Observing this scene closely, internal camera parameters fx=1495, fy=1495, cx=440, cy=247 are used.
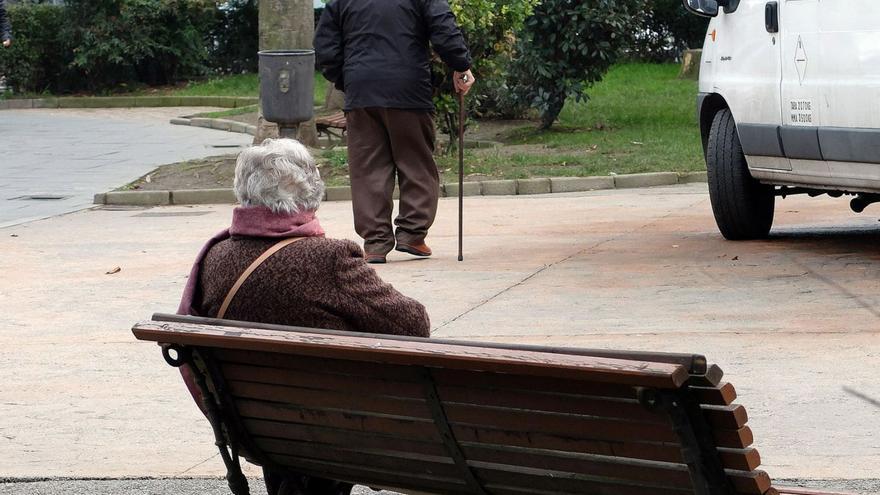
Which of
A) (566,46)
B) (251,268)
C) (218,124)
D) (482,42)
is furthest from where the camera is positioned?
(218,124)

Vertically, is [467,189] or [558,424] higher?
[558,424]

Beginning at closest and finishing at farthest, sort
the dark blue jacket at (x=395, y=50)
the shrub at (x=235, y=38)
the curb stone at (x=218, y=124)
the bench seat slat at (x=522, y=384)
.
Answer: the bench seat slat at (x=522, y=384)
the dark blue jacket at (x=395, y=50)
the curb stone at (x=218, y=124)
the shrub at (x=235, y=38)

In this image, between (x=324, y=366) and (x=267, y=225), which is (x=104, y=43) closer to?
(x=267, y=225)

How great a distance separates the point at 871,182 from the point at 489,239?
124 inches

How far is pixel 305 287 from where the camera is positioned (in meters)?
3.80

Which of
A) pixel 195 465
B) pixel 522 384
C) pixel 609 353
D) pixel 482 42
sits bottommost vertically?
pixel 195 465

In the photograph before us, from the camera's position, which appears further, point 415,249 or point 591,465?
point 415,249

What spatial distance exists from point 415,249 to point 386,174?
1.72 feet

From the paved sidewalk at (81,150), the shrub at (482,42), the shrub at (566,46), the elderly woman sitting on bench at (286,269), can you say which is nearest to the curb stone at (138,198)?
the paved sidewalk at (81,150)

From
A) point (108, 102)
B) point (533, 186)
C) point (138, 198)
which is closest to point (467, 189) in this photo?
point (533, 186)

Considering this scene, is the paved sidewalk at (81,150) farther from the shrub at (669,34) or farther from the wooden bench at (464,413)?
the shrub at (669,34)

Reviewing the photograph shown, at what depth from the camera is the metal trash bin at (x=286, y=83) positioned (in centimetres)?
1346

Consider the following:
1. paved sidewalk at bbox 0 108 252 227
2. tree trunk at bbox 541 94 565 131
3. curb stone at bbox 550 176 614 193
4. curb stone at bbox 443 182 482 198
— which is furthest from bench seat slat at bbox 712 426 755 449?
tree trunk at bbox 541 94 565 131

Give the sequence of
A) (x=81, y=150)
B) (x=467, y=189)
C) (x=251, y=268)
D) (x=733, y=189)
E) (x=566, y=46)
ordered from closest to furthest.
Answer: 1. (x=251, y=268)
2. (x=733, y=189)
3. (x=467, y=189)
4. (x=566, y=46)
5. (x=81, y=150)
